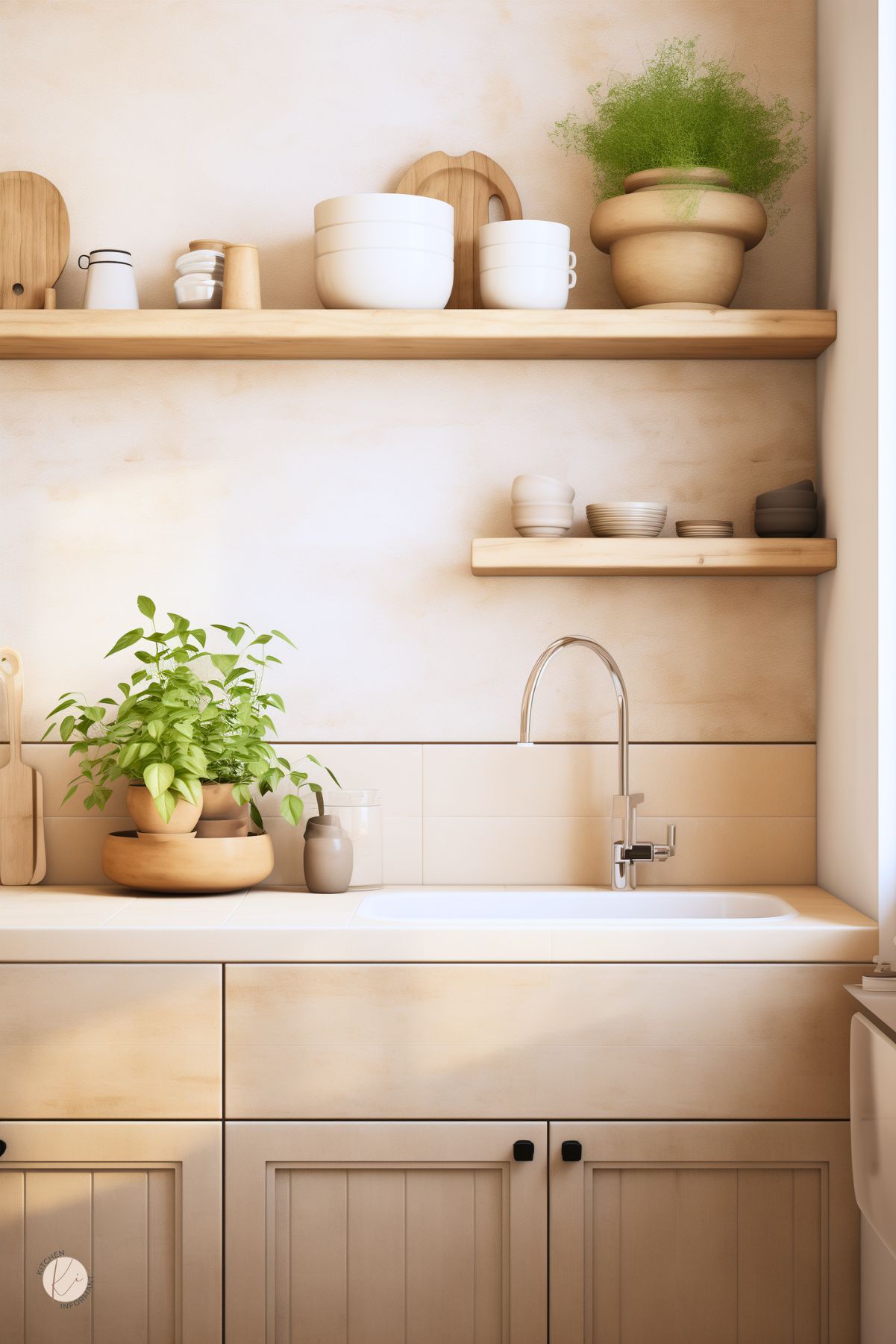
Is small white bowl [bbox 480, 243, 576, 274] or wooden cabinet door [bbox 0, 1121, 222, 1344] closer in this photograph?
wooden cabinet door [bbox 0, 1121, 222, 1344]

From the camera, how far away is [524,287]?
2.12 m

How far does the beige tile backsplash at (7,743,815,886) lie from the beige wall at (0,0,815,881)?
0.16 ft

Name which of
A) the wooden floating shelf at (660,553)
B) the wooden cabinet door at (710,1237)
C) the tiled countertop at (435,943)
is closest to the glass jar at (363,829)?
the tiled countertop at (435,943)

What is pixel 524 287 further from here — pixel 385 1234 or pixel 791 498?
pixel 385 1234

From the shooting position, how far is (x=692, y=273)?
212cm

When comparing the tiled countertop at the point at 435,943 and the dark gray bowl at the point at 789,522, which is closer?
the tiled countertop at the point at 435,943

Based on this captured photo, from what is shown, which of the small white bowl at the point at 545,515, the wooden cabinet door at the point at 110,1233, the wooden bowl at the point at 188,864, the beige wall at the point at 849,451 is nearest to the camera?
the wooden cabinet door at the point at 110,1233

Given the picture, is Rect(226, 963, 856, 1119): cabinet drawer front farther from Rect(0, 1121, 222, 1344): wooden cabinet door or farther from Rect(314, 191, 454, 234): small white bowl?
Rect(314, 191, 454, 234): small white bowl

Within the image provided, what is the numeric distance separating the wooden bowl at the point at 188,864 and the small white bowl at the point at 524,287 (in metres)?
1.07

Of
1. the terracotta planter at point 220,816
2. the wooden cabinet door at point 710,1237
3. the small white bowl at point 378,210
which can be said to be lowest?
the wooden cabinet door at point 710,1237

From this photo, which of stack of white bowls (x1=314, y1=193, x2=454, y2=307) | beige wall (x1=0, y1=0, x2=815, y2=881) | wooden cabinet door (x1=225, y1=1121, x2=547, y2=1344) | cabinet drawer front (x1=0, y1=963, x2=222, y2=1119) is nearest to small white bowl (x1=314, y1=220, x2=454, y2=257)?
stack of white bowls (x1=314, y1=193, x2=454, y2=307)

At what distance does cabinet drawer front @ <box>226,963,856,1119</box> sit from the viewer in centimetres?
178

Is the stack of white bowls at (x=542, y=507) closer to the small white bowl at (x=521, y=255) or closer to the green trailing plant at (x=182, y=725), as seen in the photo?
the small white bowl at (x=521, y=255)

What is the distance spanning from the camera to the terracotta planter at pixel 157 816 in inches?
80.0
